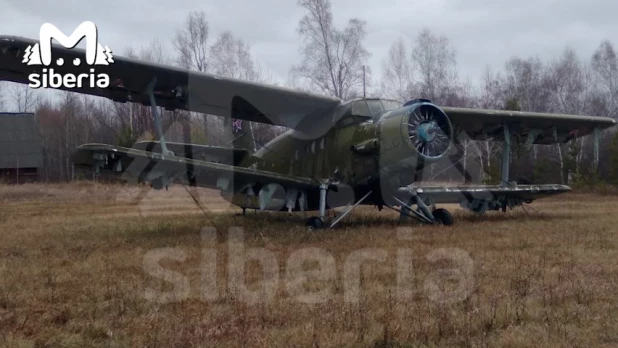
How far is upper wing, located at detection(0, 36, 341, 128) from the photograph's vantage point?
33.0 feet

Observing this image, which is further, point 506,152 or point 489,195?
point 506,152

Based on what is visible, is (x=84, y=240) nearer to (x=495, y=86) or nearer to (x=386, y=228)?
(x=386, y=228)

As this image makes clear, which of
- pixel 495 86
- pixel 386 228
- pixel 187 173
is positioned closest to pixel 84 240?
pixel 187 173

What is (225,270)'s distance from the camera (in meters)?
6.88

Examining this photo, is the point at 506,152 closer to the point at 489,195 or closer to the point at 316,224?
the point at 489,195

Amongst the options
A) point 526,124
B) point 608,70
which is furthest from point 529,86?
point 526,124

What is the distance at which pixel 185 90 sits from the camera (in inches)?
448

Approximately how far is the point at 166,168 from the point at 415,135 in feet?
14.4

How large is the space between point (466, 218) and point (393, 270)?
7.90 meters

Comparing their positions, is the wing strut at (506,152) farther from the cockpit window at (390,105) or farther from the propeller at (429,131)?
the propeller at (429,131)

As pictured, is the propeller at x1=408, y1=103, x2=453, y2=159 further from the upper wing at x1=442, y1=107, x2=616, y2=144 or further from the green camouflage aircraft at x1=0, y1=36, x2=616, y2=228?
the upper wing at x1=442, y1=107, x2=616, y2=144

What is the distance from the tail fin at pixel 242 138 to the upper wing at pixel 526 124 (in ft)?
16.2

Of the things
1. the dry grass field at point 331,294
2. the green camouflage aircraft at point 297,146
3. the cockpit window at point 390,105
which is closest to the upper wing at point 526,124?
the green camouflage aircraft at point 297,146

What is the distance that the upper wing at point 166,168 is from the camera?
31.9 feet
